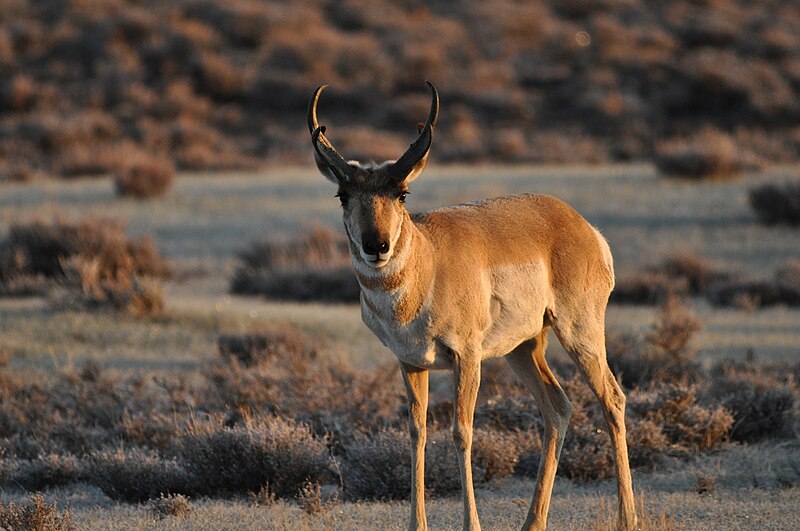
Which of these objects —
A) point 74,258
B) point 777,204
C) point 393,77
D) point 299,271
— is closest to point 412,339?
point 74,258

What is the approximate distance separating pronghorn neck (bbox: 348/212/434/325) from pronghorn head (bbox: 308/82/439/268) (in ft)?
0.27

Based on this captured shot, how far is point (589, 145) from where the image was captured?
3234 centimetres

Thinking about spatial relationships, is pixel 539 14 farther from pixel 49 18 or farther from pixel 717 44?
pixel 49 18

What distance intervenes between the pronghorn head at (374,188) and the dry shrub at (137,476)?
284cm

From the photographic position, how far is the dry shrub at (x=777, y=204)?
63.2ft

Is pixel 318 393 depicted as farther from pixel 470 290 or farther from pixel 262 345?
pixel 470 290

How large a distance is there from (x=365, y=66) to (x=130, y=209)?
796 inches

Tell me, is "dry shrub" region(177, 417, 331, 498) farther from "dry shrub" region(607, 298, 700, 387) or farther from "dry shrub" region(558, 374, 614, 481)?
"dry shrub" region(607, 298, 700, 387)

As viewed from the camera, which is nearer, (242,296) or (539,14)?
(242,296)

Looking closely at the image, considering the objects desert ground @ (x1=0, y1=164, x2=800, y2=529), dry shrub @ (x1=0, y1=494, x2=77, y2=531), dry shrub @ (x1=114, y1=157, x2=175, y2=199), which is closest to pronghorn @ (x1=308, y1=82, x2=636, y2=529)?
desert ground @ (x1=0, y1=164, x2=800, y2=529)

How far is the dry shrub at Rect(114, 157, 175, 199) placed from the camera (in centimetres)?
2192

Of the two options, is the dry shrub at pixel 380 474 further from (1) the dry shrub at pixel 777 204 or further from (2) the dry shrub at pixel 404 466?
(1) the dry shrub at pixel 777 204

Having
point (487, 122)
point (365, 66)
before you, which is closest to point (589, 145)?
point (487, 122)

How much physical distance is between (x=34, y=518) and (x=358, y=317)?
798cm
